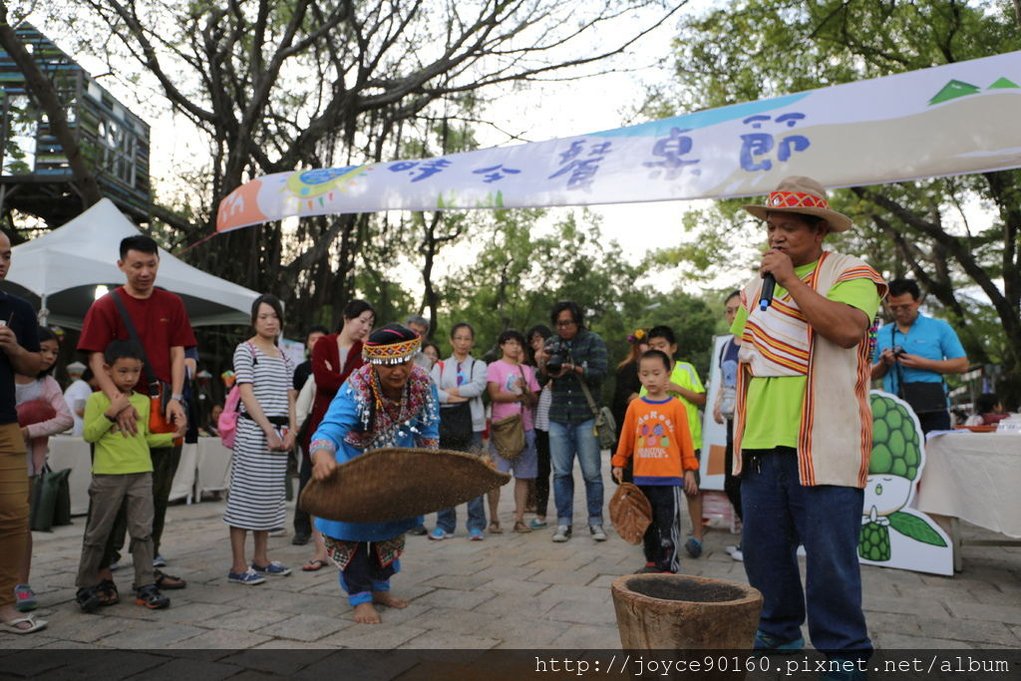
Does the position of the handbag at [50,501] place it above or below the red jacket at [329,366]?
below

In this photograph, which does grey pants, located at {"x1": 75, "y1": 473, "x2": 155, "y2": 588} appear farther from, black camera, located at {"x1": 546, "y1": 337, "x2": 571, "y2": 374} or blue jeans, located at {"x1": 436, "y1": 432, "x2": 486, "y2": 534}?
black camera, located at {"x1": 546, "y1": 337, "x2": 571, "y2": 374}

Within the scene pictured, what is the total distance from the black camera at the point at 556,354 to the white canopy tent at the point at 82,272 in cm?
433

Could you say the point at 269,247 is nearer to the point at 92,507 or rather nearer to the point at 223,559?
the point at 223,559

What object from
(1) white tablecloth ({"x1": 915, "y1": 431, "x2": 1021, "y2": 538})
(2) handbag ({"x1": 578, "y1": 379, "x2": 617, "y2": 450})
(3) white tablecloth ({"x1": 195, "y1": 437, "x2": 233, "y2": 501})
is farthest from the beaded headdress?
(3) white tablecloth ({"x1": 195, "y1": 437, "x2": 233, "y2": 501})

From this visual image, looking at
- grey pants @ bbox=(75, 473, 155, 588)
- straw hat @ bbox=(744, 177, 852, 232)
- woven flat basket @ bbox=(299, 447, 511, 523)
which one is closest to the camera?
straw hat @ bbox=(744, 177, 852, 232)

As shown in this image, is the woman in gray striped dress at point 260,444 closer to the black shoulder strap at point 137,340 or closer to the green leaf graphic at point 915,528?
the black shoulder strap at point 137,340

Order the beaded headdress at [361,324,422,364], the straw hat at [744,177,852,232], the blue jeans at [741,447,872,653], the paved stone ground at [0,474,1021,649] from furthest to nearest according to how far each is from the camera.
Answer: the beaded headdress at [361,324,422,364] < the paved stone ground at [0,474,1021,649] < the straw hat at [744,177,852,232] < the blue jeans at [741,447,872,653]

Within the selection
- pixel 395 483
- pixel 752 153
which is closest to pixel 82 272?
pixel 395 483

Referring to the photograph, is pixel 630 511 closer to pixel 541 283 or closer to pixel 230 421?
pixel 230 421

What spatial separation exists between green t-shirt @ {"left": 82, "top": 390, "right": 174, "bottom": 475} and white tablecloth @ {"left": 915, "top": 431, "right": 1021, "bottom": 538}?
4332 millimetres

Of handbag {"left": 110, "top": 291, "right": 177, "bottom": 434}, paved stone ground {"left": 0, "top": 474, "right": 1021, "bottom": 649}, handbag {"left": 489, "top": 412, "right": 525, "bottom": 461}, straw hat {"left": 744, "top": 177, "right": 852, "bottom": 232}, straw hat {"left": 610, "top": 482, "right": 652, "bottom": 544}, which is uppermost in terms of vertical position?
straw hat {"left": 744, "top": 177, "right": 852, "bottom": 232}

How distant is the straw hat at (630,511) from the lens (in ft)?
12.9

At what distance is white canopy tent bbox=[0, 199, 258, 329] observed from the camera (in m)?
6.62

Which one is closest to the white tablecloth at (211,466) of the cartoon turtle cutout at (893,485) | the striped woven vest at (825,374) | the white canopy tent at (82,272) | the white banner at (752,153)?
the white canopy tent at (82,272)
